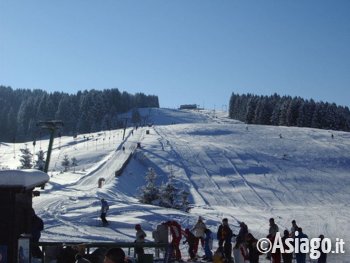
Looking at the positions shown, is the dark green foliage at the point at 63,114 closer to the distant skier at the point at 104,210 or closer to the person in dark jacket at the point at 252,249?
the distant skier at the point at 104,210

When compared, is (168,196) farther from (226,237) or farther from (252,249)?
(252,249)

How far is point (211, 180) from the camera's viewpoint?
183ft

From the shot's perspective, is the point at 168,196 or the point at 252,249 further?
the point at 168,196

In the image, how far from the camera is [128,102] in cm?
17812

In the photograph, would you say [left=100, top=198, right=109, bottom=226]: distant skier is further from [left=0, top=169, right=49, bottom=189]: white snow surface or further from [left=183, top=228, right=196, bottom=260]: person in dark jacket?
[left=0, top=169, right=49, bottom=189]: white snow surface

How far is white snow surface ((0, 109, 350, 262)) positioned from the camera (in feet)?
85.7

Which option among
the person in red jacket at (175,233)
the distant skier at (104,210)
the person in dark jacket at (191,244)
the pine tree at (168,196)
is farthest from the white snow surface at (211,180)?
the person in red jacket at (175,233)

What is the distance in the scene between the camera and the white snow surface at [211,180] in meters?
26.1

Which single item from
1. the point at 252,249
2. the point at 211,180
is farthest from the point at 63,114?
the point at 252,249

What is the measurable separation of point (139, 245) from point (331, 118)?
108151 millimetres

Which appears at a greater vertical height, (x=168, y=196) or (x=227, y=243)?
(x=227, y=243)

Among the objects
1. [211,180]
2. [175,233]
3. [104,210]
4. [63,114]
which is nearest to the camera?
[175,233]

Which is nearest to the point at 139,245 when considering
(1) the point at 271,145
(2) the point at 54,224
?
(2) the point at 54,224

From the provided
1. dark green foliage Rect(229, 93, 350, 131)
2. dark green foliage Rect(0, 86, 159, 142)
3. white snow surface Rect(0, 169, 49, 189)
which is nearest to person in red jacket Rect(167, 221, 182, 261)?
white snow surface Rect(0, 169, 49, 189)
